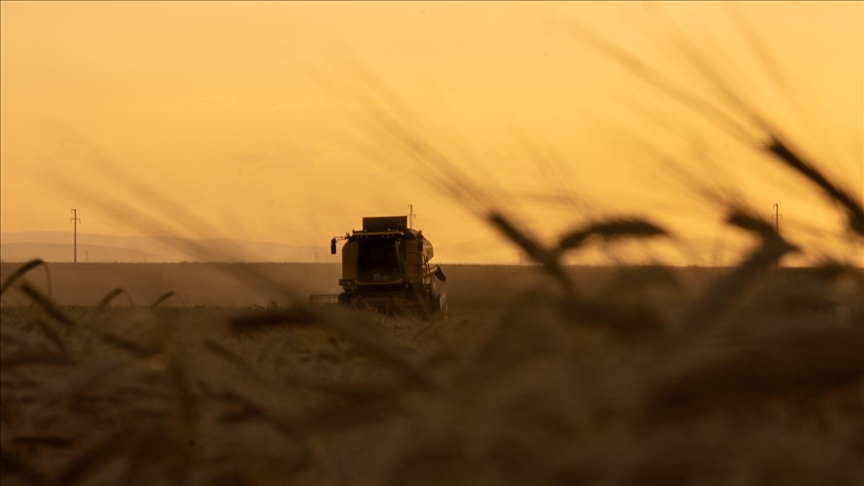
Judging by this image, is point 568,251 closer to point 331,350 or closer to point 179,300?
point 179,300

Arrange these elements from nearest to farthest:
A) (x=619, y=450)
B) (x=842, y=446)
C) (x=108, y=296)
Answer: (x=619, y=450) → (x=842, y=446) → (x=108, y=296)

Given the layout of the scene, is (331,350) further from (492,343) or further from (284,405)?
(492,343)

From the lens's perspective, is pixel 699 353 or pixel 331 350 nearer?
pixel 699 353

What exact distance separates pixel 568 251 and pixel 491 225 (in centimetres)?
10

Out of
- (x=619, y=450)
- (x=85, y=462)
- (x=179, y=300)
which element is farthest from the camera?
(x=179, y=300)

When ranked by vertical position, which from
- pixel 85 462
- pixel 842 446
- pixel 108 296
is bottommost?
pixel 85 462

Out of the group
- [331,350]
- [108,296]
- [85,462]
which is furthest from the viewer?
[331,350]

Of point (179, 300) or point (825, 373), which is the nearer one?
point (825, 373)

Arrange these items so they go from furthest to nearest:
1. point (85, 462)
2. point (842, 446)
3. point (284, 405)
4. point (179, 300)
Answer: point (179, 300) < point (85, 462) < point (284, 405) < point (842, 446)

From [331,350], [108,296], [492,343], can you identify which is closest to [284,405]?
[492,343]

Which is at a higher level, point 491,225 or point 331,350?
point 491,225

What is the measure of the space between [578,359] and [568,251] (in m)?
0.18

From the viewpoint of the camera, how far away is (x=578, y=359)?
856 mm

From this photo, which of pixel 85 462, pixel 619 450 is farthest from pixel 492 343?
pixel 85 462
